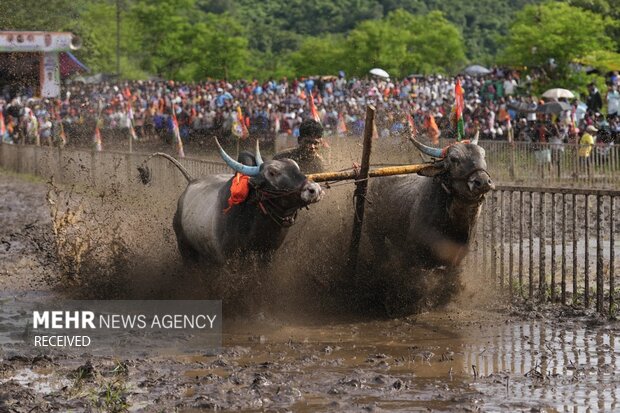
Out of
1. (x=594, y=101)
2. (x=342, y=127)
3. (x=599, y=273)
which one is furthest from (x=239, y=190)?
(x=594, y=101)

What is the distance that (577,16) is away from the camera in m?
43.3

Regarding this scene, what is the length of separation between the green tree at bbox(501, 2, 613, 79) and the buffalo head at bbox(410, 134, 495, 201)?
30335 mm

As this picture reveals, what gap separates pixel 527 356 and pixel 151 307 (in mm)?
4350

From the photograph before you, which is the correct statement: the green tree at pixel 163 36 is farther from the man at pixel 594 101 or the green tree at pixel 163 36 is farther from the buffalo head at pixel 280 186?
the buffalo head at pixel 280 186

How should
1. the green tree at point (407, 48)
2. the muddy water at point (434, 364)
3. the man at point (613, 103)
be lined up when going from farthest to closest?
the green tree at point (407, 48) < the man at point (613, 103) < the muddy water at point (434, 364)

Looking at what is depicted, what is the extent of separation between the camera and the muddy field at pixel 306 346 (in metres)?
8.20

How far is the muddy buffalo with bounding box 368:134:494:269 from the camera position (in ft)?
36.1

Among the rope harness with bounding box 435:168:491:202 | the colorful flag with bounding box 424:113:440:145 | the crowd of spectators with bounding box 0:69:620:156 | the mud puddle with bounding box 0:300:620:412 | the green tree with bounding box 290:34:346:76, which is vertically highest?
the green tree with bounding box 290:34:346:76

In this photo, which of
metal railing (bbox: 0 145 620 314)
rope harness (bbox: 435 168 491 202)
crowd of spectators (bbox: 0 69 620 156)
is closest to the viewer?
rope harness (bbox: 435 168 491 202)

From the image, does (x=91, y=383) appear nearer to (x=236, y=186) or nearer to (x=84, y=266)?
(x=236, y=186)

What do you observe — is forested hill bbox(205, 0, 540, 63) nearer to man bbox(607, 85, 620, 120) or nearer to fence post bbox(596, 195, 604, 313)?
man bbox(607, 85, 620, 120)

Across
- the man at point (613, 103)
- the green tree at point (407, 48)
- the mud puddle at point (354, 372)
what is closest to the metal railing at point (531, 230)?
the mud puddle at point (354, 372)

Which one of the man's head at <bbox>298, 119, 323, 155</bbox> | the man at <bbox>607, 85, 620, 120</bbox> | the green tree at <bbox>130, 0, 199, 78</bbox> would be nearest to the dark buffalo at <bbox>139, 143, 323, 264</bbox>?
the man's head at <bbox>298, 119, 323, 155</bbox>

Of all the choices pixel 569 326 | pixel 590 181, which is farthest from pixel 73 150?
pixel 569 326
